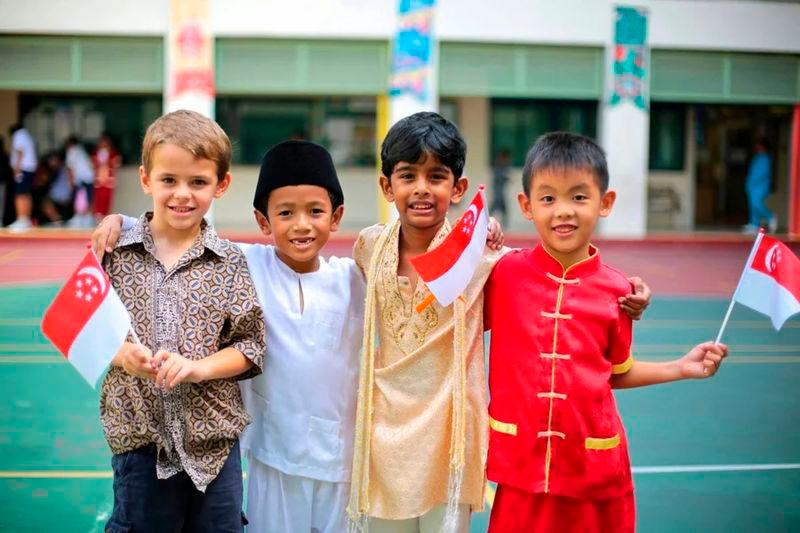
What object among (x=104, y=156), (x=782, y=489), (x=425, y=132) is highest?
(x=104, y=156)

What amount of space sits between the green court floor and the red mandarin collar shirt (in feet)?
4.71

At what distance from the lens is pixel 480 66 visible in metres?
18.1

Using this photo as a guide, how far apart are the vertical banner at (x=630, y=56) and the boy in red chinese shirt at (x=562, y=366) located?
16.3m

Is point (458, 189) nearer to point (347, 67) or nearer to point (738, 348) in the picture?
point (738, 348)

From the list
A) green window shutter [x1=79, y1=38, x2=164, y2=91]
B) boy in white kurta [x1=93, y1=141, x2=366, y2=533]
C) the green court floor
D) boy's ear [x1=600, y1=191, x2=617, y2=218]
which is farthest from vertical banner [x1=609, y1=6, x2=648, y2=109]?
boy in white kurta [x1=93, y1=141, x2=366, y2=533]

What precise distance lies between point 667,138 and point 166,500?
20452 mm

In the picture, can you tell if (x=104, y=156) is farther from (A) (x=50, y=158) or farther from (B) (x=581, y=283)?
(B) (x=581, y=283)

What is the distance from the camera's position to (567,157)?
105 inches

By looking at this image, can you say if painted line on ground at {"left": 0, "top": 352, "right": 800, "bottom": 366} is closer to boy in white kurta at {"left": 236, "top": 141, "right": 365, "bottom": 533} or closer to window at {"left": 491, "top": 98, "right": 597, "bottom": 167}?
boy in white kurta at {"left": 236, "top": 141, "right": 365, "bottom": 533}

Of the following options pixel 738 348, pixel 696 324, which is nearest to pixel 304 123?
pixel 696 324

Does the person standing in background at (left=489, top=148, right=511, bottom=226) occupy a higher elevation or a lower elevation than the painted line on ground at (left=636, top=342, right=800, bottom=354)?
higher

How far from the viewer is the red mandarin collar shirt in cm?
260

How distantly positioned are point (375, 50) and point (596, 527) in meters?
15.9

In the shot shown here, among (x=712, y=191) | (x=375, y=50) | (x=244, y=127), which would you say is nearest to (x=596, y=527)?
(x=375, y=50)
